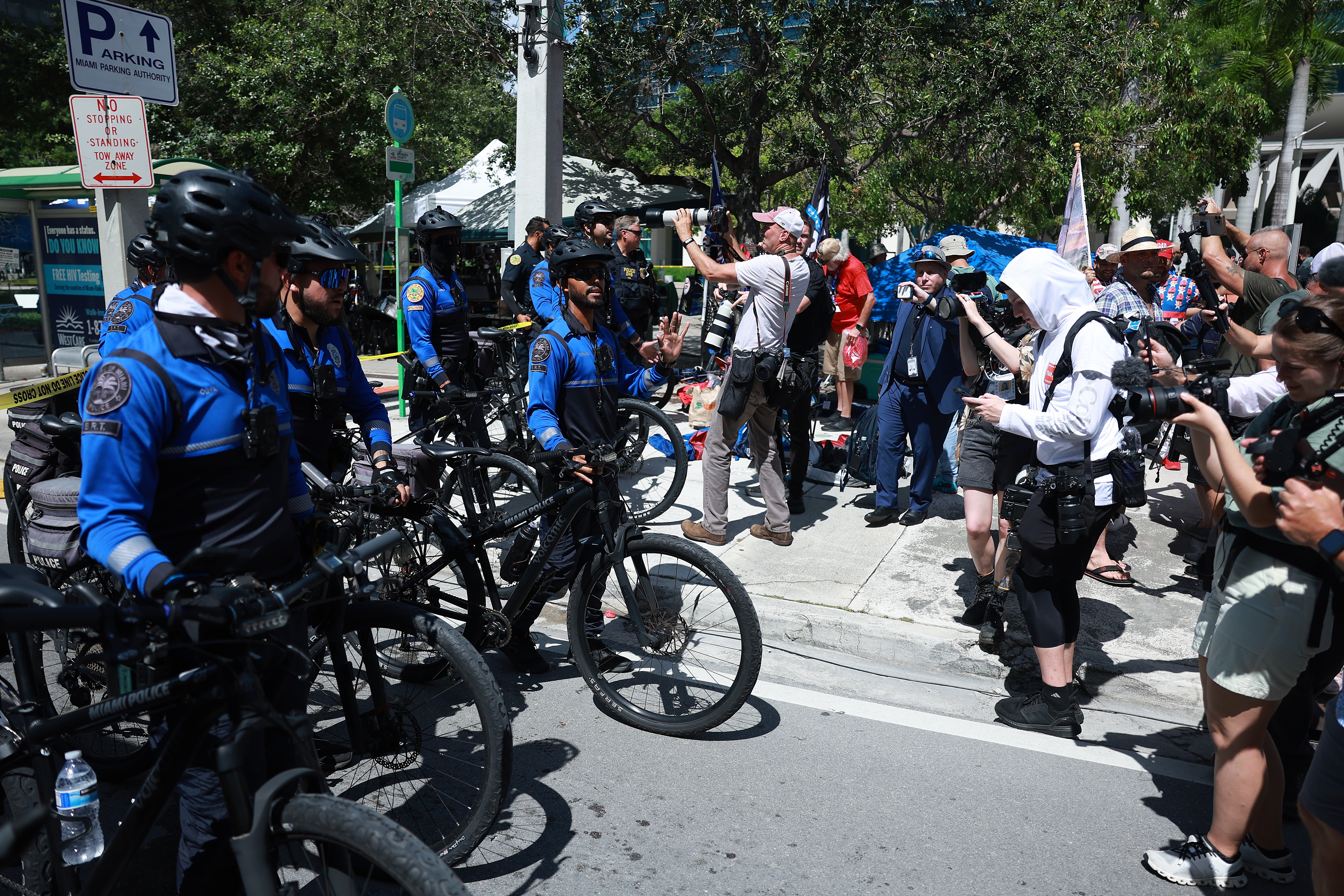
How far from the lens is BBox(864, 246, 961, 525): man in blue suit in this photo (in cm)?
660

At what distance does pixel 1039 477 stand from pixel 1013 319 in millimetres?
2976

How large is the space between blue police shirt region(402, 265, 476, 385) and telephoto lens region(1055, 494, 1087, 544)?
13.6ft

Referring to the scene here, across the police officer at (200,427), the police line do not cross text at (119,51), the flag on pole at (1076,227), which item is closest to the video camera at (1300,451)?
the police officer at (200,427)

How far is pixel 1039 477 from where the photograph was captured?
13.0ft

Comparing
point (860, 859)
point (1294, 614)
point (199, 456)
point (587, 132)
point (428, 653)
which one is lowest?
point (860, 859)

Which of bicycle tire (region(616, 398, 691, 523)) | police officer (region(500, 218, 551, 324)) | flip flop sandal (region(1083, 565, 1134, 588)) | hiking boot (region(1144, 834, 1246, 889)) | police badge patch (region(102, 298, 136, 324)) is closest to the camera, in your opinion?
hiking boot (region(1144, 834, 1246, 889))

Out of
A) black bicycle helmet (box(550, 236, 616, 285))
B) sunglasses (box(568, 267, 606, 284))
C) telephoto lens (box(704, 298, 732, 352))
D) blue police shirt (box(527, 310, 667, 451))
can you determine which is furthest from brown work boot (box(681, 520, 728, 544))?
black bicycle helmet (box(550, 236, 616, 285))

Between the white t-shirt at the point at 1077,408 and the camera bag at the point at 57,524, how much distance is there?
143 inches

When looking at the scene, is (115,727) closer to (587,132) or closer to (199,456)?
(199,456)

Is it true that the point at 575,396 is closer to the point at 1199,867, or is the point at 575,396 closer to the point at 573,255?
the point at 573,255

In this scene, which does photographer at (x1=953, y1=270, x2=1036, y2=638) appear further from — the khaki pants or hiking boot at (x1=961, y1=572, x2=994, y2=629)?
the khaki pants

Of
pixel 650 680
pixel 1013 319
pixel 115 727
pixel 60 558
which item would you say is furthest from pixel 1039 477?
pixel 60 558

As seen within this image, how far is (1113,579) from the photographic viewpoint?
5.83 m

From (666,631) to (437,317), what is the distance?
3.71m
